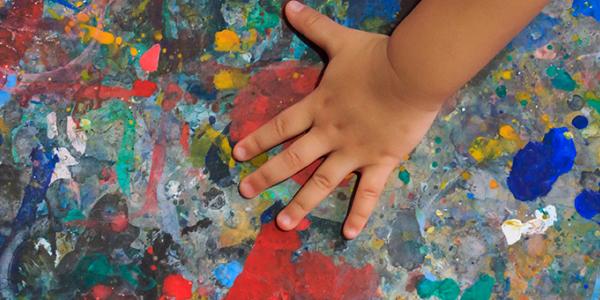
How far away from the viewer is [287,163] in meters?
0.90

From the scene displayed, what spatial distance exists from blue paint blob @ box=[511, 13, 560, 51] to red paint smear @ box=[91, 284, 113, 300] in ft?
2.35

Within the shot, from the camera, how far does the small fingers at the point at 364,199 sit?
902mm

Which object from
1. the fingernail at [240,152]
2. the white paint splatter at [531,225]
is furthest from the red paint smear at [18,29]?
the white paint splatter at [531,225]

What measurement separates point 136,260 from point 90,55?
312mm

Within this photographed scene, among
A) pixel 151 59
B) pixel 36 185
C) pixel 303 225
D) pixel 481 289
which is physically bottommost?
pixel 481 289

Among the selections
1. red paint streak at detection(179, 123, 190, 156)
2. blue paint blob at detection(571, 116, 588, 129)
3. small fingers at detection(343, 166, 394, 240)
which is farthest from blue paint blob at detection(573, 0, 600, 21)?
red paint streak at detection(179, 123, 190, 156)

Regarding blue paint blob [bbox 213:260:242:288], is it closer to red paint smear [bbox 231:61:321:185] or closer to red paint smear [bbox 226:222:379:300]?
red paint smear [bbox 226:222:379:300]

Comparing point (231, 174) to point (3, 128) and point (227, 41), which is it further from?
point (3, 128)

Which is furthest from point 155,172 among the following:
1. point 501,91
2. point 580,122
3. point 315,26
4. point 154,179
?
point 580,122

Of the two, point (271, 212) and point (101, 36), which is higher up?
point (101, 36)

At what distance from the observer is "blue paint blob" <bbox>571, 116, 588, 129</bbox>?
3.13 feet

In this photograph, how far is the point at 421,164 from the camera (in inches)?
36.8

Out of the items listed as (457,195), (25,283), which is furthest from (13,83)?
(457,195)

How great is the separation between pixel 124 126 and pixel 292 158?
0.83 ft
